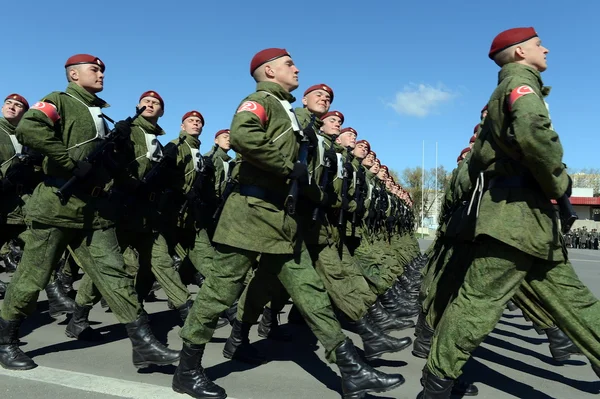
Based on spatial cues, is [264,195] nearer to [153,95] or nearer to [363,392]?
[363,392]

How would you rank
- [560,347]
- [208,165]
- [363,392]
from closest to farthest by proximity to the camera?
1. [363,392]
2. [560,347]
3. [208,165]

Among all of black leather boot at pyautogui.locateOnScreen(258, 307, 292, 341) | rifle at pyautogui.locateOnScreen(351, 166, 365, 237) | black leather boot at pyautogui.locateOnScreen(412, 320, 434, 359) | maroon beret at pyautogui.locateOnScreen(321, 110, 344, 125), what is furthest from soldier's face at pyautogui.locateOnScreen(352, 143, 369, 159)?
black leather boot at pyautogui.locateOnScreen(412, 320, 434, 359)

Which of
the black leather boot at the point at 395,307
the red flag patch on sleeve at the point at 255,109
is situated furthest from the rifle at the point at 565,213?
the black leather boot at the point at 395,307

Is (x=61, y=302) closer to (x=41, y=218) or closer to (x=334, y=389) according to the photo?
(x=41, y=218)

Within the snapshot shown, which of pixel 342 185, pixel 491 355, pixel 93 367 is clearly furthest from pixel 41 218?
pixel 491 355

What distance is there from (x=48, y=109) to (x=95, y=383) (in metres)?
1.81

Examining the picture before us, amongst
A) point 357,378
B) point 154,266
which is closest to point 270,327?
point 154,266

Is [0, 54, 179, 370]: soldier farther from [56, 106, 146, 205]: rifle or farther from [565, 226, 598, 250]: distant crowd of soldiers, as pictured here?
[565, 226, 598, 250]: distant crowd of soldiers

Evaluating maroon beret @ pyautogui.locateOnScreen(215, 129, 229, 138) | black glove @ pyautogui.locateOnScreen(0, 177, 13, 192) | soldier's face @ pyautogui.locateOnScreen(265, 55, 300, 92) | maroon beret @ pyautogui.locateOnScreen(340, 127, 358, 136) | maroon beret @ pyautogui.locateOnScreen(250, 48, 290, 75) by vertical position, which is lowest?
black glove @ pyautogui.locateOnScreen(0, 177, 13, 192)

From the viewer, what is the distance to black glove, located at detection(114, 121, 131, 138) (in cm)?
405

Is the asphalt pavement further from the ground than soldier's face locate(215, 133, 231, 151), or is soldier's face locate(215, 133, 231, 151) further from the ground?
soldier's face locate(215, 133, 231, 151)

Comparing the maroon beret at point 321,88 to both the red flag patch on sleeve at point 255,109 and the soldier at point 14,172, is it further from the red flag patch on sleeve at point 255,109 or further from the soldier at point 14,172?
the soldier at point 14,172

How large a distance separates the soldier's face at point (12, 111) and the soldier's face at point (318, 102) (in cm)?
355

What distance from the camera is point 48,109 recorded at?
3.72m
